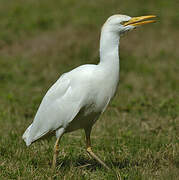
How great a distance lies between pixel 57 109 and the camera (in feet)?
15.2

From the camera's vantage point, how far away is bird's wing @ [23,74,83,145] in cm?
443

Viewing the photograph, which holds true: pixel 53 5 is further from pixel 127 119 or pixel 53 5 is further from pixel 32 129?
pixel 32 129

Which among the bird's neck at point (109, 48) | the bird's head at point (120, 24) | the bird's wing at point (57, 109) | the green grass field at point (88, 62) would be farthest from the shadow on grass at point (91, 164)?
the bird's head at point (120, 24)

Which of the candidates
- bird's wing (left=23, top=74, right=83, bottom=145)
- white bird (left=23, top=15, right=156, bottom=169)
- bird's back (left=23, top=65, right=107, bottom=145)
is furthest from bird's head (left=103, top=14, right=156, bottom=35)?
bird's wing (left=23, top=74, right=83, bottom=145)

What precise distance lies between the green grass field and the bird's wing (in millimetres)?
390

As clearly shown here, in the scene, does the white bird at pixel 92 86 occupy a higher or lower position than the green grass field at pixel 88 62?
higher

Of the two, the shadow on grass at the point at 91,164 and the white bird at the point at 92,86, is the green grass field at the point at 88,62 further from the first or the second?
the white bird at the point at 92,86

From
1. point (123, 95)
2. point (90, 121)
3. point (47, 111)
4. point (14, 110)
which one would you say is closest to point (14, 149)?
point (47, 111)

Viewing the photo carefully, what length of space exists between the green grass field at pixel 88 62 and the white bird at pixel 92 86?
0.53 metres

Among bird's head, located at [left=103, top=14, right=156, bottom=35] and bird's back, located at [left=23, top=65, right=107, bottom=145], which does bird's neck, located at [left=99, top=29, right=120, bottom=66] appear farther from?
bird's back, located at [left=23, top=65, right=107, bottom=145]

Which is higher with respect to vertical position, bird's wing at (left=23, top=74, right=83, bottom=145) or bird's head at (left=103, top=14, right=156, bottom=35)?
bird's head at (left=103, top=14, right=156, bottom=35)

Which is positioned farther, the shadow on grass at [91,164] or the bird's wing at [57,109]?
the shadow on grass at [91,164]

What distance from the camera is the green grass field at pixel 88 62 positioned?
489 cm

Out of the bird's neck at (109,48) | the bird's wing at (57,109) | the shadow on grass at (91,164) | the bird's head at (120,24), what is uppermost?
the bird's head at (120,24)
